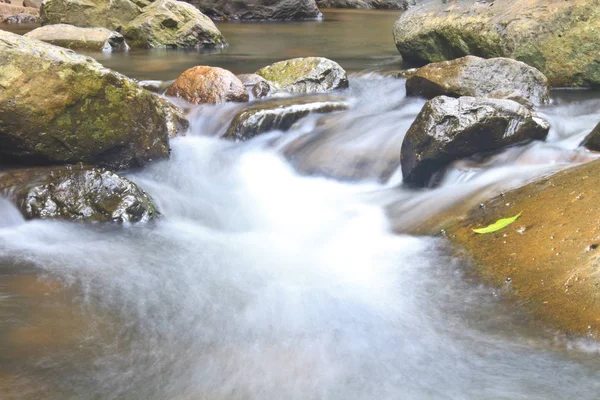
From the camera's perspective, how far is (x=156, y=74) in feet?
31.9

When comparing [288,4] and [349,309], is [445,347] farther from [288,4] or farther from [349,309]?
[288,4]

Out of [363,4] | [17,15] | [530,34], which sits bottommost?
[363,4]

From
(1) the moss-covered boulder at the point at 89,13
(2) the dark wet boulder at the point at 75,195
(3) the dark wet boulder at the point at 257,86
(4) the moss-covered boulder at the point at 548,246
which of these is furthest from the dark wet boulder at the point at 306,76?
(1) the moss-covered boulder at the point at 89,13

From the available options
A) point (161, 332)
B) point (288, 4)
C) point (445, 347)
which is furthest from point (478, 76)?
point (288, 4)

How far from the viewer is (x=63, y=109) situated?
489 centimetres

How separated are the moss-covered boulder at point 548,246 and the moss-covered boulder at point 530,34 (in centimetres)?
418

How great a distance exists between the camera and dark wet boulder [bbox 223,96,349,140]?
22.5 ft

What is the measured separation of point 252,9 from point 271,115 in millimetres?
15720

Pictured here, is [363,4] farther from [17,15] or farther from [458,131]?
[458,131]

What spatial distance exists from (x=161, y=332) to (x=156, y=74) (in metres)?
7.40

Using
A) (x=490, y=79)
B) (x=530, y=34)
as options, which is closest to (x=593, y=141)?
(x=490, y=79)

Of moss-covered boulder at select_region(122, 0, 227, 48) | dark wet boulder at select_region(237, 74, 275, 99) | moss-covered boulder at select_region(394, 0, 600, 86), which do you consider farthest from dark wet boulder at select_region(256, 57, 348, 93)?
moss-covered boulder at select_region(122, 0, 227, 48)

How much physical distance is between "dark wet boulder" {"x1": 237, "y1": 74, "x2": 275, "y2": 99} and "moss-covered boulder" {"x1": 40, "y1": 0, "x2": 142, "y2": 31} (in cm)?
744

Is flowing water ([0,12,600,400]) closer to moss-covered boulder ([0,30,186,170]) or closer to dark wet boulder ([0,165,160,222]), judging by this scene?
dark wet boulder ([0,165,160,222])
